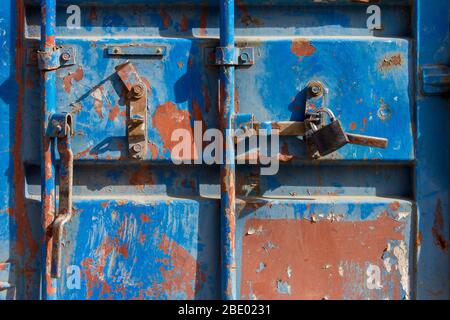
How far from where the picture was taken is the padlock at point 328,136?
5.62ft

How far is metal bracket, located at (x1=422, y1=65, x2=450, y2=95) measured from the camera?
179cm

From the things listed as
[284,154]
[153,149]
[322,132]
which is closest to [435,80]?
[322,132]

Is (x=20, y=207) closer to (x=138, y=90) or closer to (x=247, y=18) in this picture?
(x=138, y=90)

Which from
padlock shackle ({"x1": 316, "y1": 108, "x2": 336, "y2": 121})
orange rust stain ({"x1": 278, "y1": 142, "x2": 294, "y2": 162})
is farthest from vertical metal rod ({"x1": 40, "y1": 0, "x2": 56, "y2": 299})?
padlock shackle ({"x1": 316, "y1": 108, "x2": 336, "y2": 121})

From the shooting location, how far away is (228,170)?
1739mm

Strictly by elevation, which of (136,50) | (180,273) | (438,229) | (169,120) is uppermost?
(136,50)

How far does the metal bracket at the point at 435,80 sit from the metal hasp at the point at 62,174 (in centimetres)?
110

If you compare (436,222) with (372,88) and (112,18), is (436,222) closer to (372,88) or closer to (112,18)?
(372,88)

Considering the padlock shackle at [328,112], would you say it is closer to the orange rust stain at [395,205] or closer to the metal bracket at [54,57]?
the orange rust stain at [395,205]

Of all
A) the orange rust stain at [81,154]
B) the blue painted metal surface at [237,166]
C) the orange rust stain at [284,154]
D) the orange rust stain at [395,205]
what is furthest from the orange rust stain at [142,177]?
the orange rust stain at [395,205]

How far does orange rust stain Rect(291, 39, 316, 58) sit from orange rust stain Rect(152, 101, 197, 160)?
0.39m

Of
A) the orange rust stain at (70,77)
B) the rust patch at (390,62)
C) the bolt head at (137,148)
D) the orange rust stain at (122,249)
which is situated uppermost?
the rust patch at (390,62)

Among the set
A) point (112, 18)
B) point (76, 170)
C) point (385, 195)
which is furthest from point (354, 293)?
point (112, 18)

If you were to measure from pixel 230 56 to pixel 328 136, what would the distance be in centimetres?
38
